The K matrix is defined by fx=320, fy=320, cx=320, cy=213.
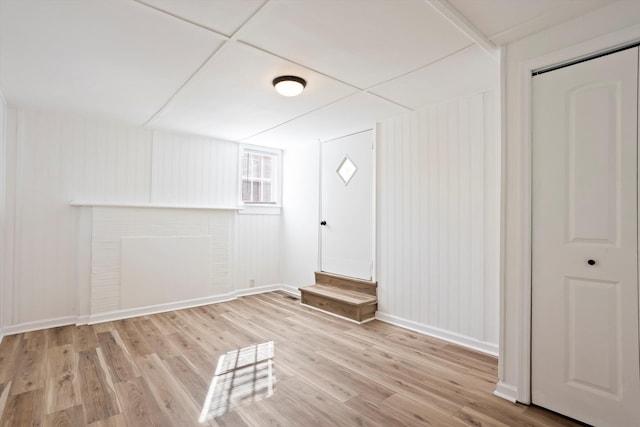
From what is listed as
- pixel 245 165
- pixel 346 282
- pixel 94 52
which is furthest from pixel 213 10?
pixel 245 165

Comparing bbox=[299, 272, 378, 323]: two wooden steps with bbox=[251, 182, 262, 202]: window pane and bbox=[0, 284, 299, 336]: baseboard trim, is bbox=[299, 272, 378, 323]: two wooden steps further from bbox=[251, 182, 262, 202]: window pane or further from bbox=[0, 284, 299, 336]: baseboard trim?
bbox=[251, 182, 262, 202]: window pane

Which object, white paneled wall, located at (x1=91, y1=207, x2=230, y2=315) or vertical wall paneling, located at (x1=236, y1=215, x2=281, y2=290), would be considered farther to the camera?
vertical wall paneling, located at (x1=236, y1=215, x2=281, y2=290)

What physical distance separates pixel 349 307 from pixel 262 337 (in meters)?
1.10

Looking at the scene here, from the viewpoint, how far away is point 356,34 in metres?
2.08

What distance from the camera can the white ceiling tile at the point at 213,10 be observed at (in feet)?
5.85

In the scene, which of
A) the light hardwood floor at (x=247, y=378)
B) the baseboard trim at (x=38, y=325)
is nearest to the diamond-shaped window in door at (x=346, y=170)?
the light hardwood floor at (x=247, y=378)

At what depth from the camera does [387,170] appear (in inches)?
154

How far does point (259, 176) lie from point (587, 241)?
4.53 m

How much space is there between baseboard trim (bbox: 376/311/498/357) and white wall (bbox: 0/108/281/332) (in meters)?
3.04

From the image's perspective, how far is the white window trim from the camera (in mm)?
5121

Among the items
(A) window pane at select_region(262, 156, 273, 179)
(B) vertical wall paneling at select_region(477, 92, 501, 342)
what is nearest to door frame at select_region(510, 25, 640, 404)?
(B) vertical wall paneling at select_region(477, 92, 501, 342)

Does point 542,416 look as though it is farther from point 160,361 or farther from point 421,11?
point 160,361

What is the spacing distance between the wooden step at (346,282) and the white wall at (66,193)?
2109 millimetres

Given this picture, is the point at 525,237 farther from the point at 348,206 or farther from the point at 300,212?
the point at 300,212
